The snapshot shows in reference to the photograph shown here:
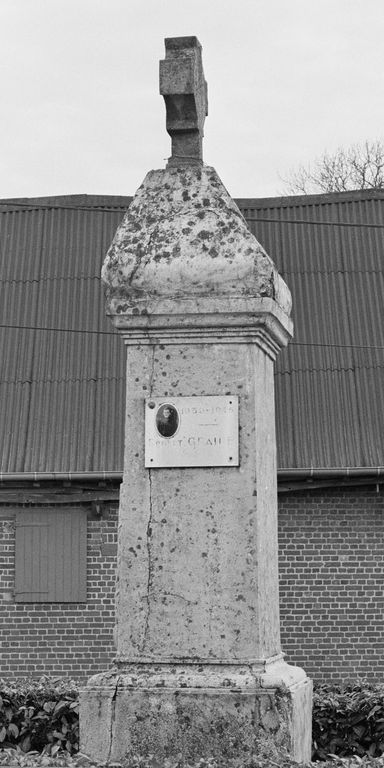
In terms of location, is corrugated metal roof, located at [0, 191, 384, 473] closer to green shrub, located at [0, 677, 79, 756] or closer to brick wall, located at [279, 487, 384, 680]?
brick wall, located at [279, 487, 384, 680]

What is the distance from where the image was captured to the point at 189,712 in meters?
5.52

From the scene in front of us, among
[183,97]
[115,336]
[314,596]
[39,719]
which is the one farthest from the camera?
[115,336]

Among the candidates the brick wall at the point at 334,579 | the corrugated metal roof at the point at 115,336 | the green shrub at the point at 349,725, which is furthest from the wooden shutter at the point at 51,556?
the green shrub at the point at 349,725

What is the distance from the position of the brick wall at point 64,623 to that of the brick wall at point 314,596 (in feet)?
0.03

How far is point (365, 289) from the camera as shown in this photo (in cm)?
1580

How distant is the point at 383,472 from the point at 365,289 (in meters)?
2.79

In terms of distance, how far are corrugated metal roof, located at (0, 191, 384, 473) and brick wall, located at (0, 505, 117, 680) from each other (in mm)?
725

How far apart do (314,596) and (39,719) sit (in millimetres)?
7580

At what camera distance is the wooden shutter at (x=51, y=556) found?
562 inches

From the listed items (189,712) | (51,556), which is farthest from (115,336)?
(189,712)

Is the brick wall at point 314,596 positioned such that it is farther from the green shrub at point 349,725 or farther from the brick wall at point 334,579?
the green shrub at point 349,725

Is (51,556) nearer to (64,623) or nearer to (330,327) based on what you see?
(64,623)

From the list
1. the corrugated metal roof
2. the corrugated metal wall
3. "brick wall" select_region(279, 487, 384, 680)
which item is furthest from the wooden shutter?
the corrugated metal wall

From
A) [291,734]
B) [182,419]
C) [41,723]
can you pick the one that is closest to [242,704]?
[291,734]
